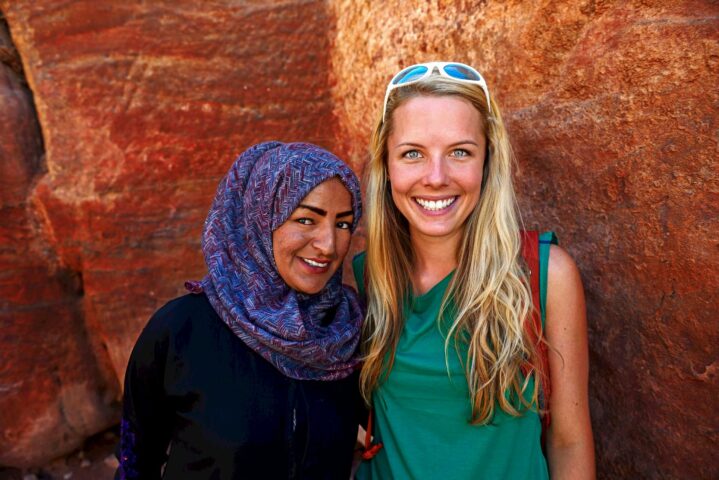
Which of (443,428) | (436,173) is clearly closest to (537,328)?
(443,428)

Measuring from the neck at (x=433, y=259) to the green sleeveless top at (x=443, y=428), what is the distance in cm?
21

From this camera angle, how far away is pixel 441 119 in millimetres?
1788

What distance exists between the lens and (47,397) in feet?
12.0

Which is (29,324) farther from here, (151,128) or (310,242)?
(310,242)

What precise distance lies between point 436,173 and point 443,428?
2.61 feet

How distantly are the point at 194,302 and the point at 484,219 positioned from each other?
3.33 ft

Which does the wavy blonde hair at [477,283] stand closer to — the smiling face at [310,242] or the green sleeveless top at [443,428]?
the green sleeveless top at [443,428]

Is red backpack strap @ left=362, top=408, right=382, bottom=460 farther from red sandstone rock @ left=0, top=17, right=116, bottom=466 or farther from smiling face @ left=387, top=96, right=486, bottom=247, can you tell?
red sandstone rock @ left=0, top=17, right=116, bottom=466

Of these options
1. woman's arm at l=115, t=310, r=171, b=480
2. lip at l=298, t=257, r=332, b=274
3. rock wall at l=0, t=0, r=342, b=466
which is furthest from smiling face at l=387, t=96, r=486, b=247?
rock wall at l=0, t=0, r=342, b=466

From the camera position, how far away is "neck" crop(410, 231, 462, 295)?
1948mm

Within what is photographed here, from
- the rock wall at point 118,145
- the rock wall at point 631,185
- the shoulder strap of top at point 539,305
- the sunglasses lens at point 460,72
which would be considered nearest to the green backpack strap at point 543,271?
the shoulder strap of top at point 539,305

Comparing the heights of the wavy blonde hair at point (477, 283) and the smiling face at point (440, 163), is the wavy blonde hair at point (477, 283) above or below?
below

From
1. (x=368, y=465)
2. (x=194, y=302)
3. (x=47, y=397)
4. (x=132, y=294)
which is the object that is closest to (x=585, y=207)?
(x=368, y=465)

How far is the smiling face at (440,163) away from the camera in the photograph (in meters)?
1.77
